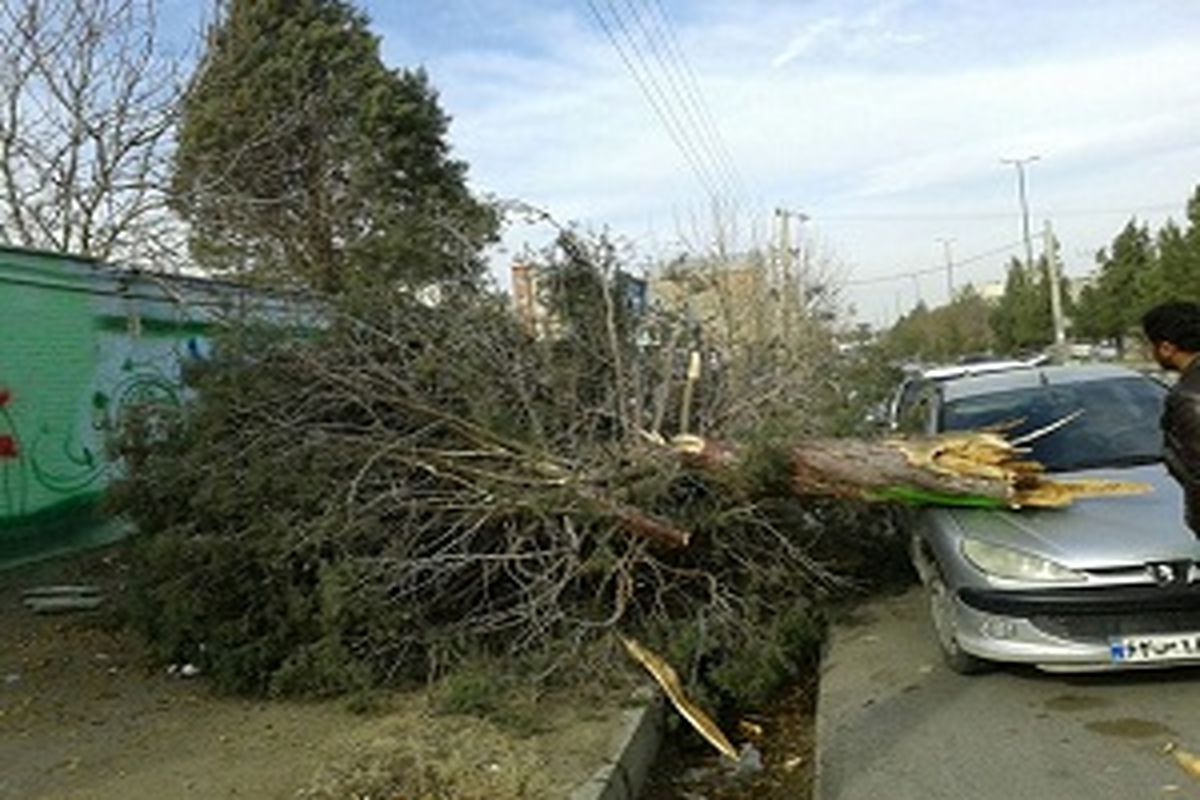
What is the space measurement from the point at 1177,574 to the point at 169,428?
228 inches

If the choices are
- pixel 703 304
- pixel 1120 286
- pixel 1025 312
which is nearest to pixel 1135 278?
pixel 1120 286

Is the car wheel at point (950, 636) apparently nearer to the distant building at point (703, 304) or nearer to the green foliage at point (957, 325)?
the distant building at point (703, 304)

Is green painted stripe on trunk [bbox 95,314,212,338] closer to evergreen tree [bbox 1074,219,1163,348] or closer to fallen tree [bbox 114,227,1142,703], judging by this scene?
fallen tree [bbox 114,227,1142,703]

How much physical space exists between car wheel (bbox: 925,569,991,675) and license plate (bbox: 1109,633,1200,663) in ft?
2.49

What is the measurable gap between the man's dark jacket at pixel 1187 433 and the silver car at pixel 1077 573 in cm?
66

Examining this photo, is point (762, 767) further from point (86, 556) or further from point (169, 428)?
point (86, 556)

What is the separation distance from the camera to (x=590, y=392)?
7348 mm

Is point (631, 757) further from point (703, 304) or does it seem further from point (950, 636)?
point (703, 304)

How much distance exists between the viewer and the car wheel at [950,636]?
569cm

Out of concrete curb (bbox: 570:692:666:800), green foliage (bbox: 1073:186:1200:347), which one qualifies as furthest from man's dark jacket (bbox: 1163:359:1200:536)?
green foliage (bbox: 1073:186:1200:347)

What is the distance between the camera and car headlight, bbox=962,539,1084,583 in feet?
16.9

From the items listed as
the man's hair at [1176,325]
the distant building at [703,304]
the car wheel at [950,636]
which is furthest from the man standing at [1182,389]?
the distant building at [703,304]

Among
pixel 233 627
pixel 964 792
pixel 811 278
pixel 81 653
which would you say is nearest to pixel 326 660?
pixel 233 627

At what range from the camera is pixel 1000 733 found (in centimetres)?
496
